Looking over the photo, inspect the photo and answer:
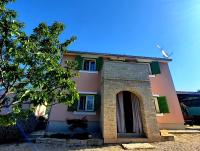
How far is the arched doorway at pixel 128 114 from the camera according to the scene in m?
11.4

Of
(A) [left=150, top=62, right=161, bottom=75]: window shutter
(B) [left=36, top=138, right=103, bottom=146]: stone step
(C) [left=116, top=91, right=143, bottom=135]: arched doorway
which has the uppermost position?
(A) [left=150, top=62, right=161, bottom=75]: window shutter

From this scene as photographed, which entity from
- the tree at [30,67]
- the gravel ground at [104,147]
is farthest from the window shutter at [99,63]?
the tree at [30,67]

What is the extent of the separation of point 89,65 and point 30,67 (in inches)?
356

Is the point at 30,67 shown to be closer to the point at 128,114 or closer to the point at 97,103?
the point at 97,103

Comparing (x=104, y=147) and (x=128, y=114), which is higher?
(x=128, y=114)

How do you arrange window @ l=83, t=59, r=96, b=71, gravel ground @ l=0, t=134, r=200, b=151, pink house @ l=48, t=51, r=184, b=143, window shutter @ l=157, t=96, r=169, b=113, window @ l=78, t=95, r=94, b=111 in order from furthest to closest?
window @ l=83, t=59, r=96, b=71, window shutter @ l=157, t=96, r=169, b=113, window @ l=78, t=95, r=94, b=111, pink house @ l=48, t=51, r=184, b=143, gravel ground @ l=0, t=134, r=200, b=151

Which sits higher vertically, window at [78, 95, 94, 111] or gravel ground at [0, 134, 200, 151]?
window at [78, 95, 94, 111]

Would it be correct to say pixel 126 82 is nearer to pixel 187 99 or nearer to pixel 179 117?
pixel 179 117

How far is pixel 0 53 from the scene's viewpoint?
5.71 m

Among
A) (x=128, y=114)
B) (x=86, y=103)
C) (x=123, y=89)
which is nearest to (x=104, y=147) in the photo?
(x=128, y=114)

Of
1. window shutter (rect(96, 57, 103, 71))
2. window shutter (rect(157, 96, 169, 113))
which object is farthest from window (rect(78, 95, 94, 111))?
window shutter (rect(157, 96, 169, 113))

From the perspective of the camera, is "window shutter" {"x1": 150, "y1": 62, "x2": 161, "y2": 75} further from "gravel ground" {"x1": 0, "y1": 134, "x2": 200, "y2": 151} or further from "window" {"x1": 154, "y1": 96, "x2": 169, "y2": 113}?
"gravel ground" {"x1": 0, "y1": 134, "x2": 200, "y2": 151}

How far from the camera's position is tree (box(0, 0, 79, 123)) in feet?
17.6

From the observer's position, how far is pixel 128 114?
1226 cm
